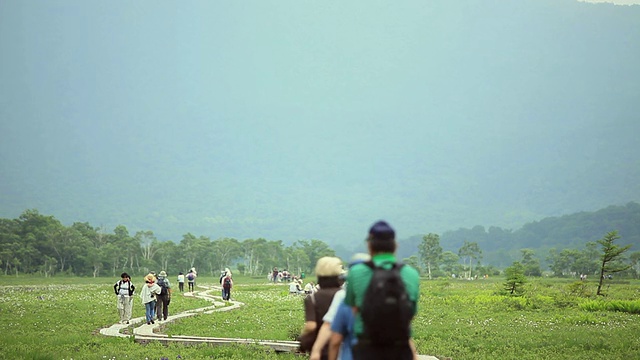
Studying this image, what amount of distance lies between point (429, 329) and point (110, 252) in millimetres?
105383

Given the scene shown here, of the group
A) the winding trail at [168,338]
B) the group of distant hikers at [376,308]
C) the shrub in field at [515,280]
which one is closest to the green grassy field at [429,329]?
the winding trail at [168,338]

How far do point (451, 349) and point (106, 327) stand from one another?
14.7 metres

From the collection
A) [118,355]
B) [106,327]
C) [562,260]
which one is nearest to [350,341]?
[118,355]

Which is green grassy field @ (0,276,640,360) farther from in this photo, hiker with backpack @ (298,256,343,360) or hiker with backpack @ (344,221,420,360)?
hiker with backpack @ (344,221,420,360)

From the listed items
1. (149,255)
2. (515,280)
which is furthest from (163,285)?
(149,255)

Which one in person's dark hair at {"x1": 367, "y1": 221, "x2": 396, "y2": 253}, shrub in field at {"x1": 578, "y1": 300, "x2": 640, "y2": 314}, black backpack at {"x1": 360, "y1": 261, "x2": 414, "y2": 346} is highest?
person's dark hair at {"x1": 367, "y1": 221, "x2": 396, "y2": 253}

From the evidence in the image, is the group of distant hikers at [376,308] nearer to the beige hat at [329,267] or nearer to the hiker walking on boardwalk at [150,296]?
the beige hat at [329,267]

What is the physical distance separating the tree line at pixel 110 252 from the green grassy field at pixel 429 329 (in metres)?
62.9

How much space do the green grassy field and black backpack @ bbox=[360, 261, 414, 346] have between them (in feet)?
36.4

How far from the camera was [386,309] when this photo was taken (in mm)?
5586

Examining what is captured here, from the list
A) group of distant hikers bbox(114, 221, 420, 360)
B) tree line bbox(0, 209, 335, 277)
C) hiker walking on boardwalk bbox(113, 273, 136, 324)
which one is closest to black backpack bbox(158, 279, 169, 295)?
hiker walking on boardwalk bbox(113, 273, 136, 324)

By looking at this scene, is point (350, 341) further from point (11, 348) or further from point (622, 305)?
point (622, 305)

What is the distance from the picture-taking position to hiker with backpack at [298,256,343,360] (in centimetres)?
794

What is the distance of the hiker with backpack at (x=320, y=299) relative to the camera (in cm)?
794
